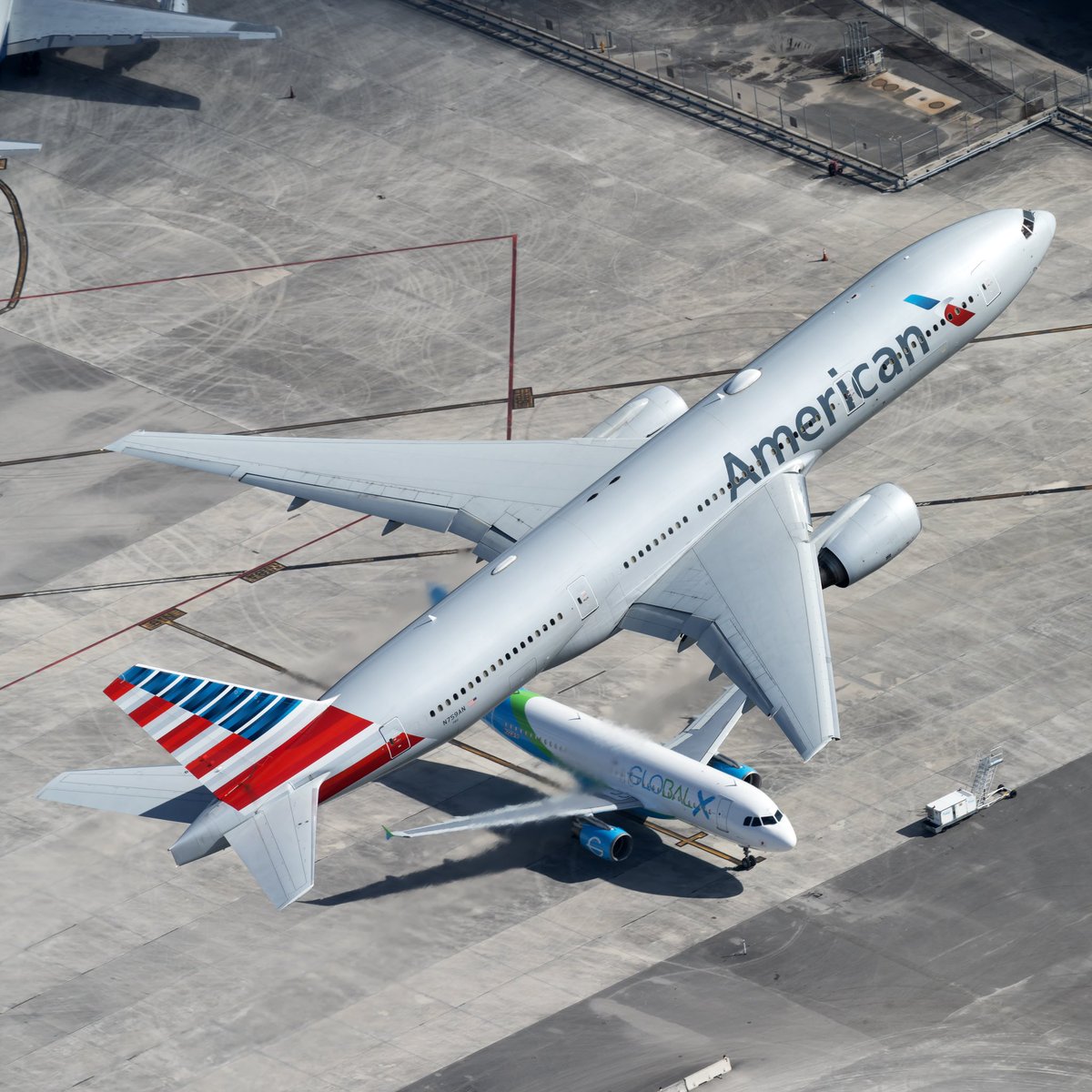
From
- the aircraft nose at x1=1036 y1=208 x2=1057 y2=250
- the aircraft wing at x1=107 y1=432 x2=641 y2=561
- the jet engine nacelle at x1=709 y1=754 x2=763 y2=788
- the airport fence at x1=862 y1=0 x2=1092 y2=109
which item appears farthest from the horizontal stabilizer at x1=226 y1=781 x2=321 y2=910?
the airport fence at x1=862 y1=0 x2=1092 y2=109

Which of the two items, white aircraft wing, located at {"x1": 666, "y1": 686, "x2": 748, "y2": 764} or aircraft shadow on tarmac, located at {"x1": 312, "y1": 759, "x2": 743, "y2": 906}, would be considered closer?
aircraft shadow on tarmac, located at {"x1": 312, "y1": 759, "x2": 743, "y2": 906}

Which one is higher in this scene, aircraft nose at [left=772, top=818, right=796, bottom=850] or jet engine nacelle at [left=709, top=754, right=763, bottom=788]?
aircraft nose at [left=772, top=818, right=796, bottom=850]

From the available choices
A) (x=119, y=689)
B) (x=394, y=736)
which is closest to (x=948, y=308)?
(x=394, y=736)

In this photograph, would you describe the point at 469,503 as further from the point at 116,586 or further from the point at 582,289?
the point at 582,289

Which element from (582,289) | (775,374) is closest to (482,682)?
(775,374)

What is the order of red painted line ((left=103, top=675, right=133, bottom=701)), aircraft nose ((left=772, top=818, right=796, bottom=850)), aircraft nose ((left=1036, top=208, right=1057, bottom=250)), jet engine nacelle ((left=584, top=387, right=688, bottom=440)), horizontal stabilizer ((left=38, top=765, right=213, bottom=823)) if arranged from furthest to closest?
aircraft nose ((left=1036, top=208, right=1057, bottom=250)) < jet engine nacelle ((left=584, top=387, right=688, bottom=440)) < aircraft nose ((left=772, top=818, right=796, bottom=850)) < red painted line ((left=103, top=675, right=133, bottom=701)) < horizontal stabilizer ((left=38, top=765, right=213, bottom=823))

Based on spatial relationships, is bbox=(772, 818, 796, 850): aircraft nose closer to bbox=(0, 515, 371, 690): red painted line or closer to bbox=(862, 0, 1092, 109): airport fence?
bbox=(0, 515, 371, 690): red painted line

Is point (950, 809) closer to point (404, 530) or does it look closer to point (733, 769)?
point (733, 769)
